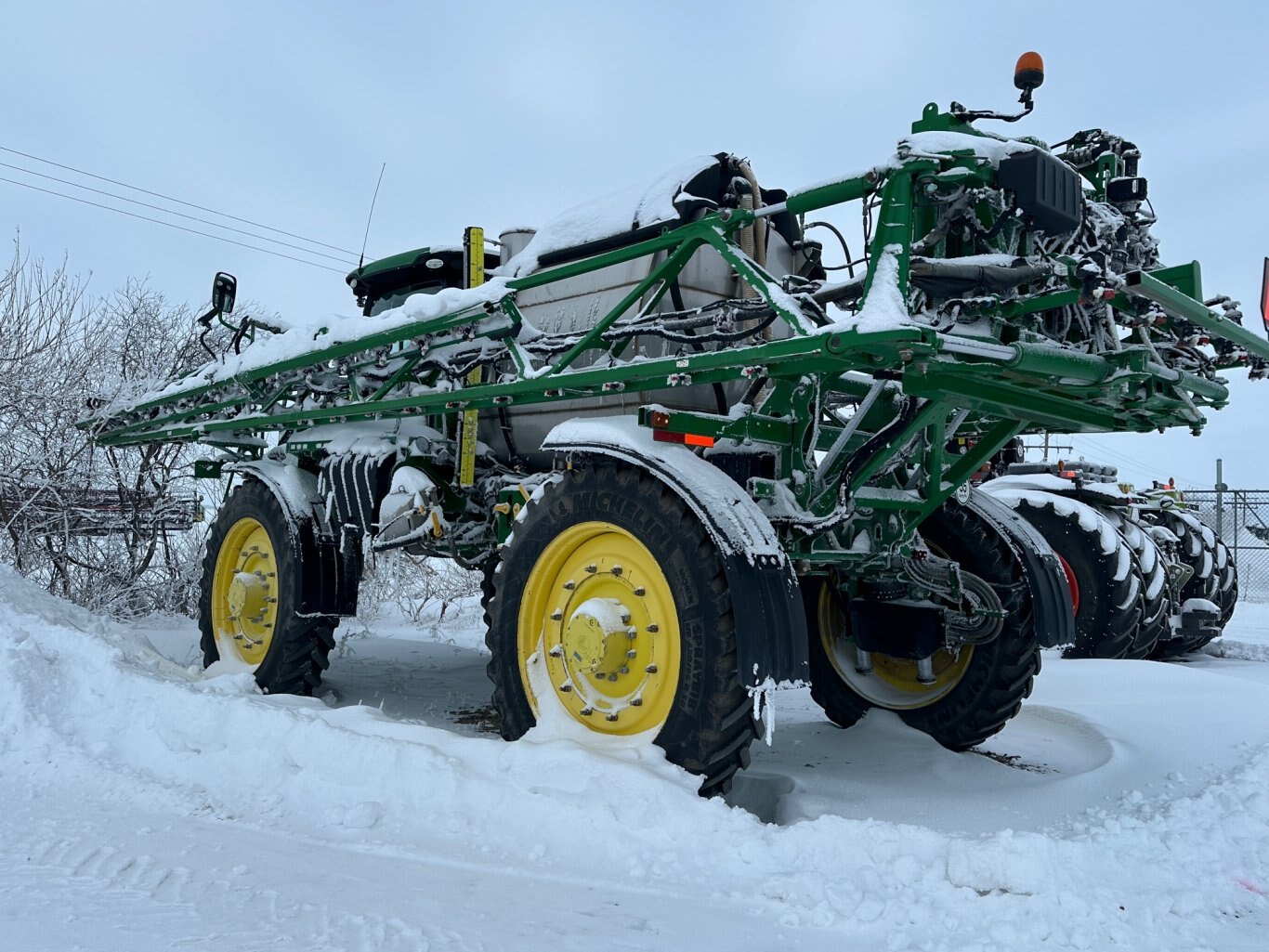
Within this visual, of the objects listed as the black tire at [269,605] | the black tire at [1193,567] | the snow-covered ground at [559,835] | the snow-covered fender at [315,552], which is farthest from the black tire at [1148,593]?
the black tire at [269,605]

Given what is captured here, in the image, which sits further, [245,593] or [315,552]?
[245,593]

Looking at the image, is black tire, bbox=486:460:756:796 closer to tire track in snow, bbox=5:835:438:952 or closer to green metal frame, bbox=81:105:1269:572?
green metal frame, bbox=81:105:1269:572

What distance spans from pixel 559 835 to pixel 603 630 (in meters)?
0.78

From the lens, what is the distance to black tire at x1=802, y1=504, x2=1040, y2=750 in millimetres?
4520

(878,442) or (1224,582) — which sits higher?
(878,442)

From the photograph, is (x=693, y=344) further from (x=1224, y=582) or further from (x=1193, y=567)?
(x=1224, y=582)

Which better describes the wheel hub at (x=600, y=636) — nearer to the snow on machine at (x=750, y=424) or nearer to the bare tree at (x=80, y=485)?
the snow on machine at (x=750, y=424)

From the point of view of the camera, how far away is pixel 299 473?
19.7 ft

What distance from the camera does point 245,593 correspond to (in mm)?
5898

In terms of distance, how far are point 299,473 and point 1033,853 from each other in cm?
456

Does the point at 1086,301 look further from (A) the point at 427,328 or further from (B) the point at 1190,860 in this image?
(A) the point at 427,328

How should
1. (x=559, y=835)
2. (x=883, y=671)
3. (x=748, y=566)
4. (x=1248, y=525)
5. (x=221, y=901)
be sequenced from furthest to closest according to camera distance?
1. (x=1248, y=525)
2. (x=883, y=671)
3. (x=748, y=566)
4. (x=559, y=835)
5. (x=221, y=901)

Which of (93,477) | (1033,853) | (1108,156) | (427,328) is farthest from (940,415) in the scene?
(93,477)

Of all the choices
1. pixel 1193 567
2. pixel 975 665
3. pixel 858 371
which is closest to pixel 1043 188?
pixel 858 371
